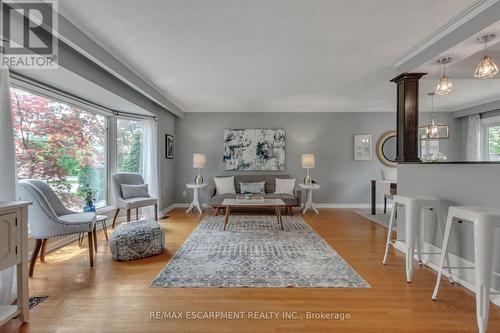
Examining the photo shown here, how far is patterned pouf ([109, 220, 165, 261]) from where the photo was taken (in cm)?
275

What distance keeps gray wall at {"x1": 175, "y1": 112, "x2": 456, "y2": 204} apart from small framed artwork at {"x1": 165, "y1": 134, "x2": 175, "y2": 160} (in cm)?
32

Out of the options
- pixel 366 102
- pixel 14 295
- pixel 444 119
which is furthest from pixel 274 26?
pixel 444 119

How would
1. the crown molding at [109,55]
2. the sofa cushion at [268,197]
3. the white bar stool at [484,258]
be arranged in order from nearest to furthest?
the white bar stool at [484,258], the crown molding at [109,55], the sofa cushion at [268,197]

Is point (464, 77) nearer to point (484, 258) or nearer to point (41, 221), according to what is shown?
point (484, 258)

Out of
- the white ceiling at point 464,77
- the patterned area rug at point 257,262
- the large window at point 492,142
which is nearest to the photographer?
the patterned area rug at point 257,262

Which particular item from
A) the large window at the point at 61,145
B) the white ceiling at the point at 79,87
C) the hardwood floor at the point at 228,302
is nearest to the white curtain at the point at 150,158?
the white ceiling at the point at 79,87

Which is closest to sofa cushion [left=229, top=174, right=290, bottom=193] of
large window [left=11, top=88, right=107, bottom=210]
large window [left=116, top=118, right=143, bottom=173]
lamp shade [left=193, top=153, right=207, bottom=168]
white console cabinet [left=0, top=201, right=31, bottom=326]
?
lamp shade [left=193, top=153, right=207, bottom=168]

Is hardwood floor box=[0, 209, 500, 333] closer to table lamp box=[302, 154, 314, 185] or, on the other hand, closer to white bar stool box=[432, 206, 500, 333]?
white bar stool box=[432, 206, 500, 333]

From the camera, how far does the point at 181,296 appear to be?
6.59ft

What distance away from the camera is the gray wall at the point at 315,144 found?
6.09m

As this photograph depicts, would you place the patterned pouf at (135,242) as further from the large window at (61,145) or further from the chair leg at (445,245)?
the chair leg at (445,245)

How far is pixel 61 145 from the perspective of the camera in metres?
3.45

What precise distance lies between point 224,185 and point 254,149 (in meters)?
1.21

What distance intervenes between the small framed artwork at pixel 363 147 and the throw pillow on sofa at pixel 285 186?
1.87m
